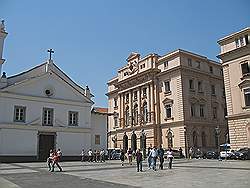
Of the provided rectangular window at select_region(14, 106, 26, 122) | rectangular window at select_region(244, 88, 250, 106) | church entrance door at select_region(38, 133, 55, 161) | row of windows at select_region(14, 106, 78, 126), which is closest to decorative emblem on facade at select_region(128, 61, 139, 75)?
row of windows at select_region(14, 106, 78, 126)

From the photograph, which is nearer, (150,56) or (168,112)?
(168,112)

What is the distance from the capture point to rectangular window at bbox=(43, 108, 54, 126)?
121 feet

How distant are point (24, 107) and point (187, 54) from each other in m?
31.1

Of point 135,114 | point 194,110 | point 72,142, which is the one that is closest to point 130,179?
point 72,142

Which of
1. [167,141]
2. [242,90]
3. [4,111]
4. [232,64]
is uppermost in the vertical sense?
[232,64]

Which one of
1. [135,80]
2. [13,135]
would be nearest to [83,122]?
[13,135]

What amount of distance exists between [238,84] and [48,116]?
2513 cm

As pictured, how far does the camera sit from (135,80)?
61969 millimetres

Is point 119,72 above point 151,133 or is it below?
above

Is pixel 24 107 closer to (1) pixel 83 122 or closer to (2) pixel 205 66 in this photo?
(1) pixel 83 122

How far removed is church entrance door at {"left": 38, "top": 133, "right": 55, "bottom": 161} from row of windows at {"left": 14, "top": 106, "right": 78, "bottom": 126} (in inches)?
58.6

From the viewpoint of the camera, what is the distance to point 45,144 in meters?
36.4

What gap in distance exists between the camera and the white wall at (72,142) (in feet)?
122

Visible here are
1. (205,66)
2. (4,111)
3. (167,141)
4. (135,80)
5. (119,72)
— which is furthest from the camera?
(119,72)
